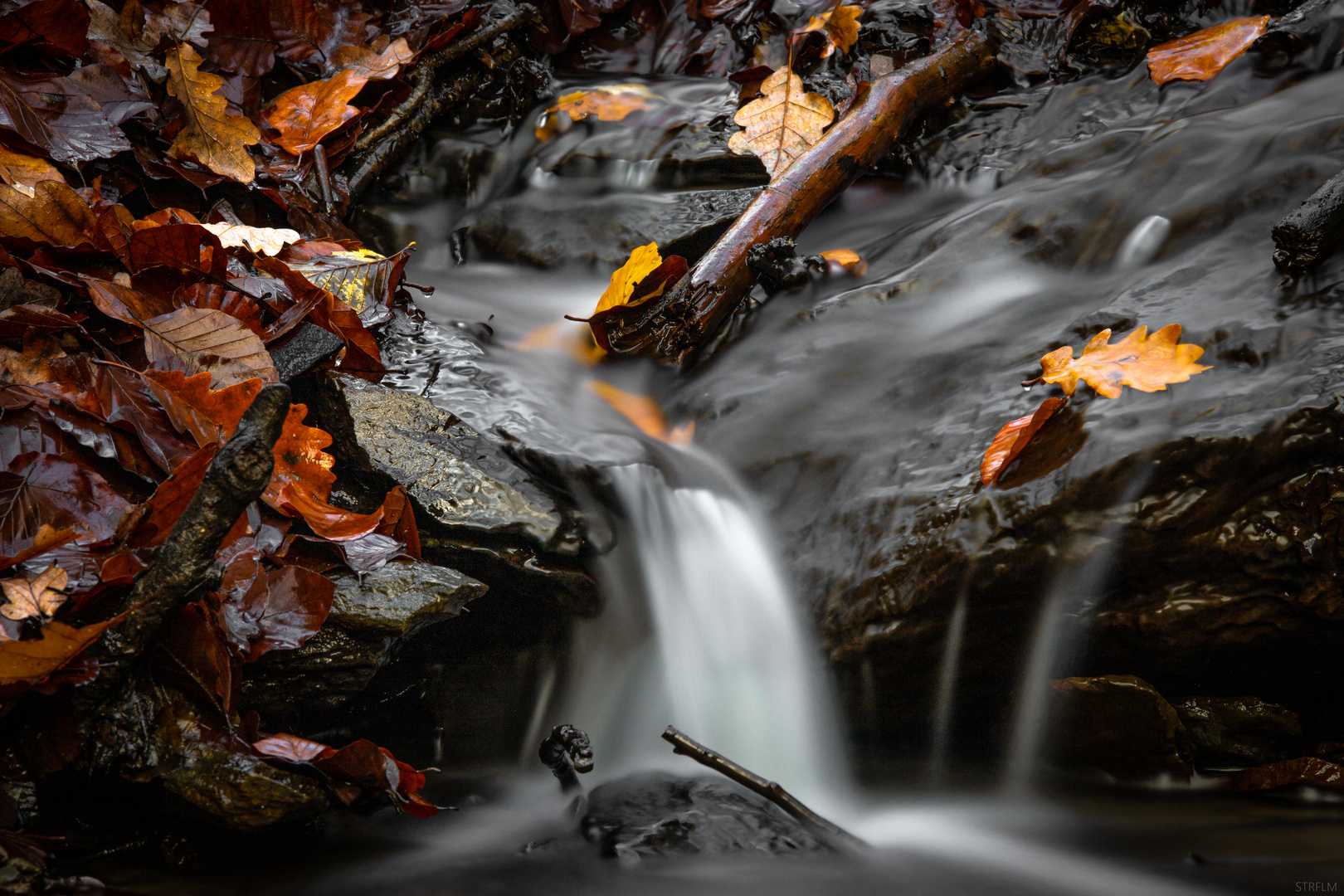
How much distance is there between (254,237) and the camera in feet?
7.98

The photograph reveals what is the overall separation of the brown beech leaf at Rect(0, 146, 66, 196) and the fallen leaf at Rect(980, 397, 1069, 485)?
7.76ft

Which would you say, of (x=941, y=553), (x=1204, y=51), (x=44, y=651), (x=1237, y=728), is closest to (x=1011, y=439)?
(x=941, y=553)

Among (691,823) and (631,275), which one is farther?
(631,275)

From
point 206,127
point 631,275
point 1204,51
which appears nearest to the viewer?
point 631,275

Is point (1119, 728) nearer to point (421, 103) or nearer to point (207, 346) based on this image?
point (207, 346)

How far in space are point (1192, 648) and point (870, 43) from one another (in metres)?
2.96

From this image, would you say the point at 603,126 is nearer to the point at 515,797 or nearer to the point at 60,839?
the point at 515,797

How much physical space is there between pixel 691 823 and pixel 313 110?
2.96 metres

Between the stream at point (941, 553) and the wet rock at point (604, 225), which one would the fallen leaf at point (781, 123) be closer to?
the wet rock at point (604, 225)

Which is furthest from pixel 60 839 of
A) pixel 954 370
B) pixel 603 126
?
pixel 603 126

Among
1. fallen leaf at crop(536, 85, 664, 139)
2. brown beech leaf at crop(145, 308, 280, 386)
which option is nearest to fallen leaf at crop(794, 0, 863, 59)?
fallen leaf at crop(536, 85, 664, 139)

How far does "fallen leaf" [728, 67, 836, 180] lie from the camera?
3.29 meters

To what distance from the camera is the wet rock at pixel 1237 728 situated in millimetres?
1826

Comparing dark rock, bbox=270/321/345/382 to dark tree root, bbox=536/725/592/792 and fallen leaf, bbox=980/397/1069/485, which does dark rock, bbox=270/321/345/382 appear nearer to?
dark tree root, bbox=536/725/592/792
